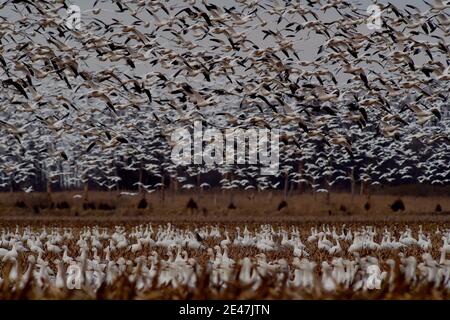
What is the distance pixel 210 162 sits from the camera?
60625 millimetres

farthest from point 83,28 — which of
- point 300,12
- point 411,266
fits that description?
point 411,266

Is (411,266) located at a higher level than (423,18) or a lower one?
lower

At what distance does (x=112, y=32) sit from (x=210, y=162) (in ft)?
112
